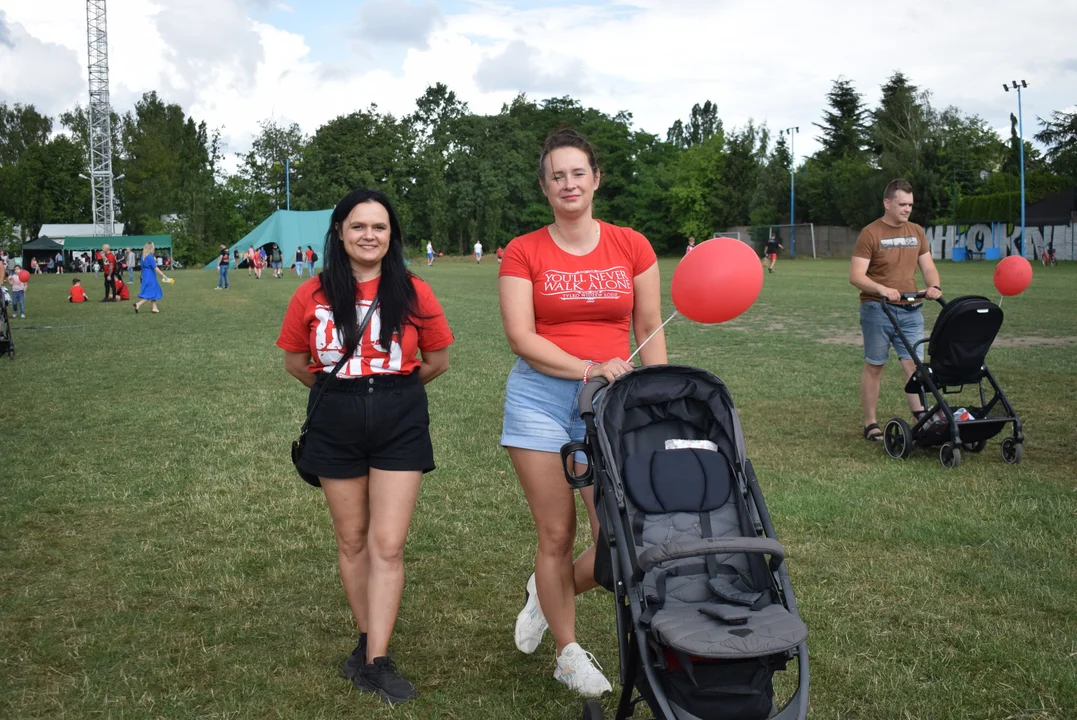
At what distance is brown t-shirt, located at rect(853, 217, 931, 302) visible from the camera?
8031mm

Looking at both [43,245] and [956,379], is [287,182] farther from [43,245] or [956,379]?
[956,379]

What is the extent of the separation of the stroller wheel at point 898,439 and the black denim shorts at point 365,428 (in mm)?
4915

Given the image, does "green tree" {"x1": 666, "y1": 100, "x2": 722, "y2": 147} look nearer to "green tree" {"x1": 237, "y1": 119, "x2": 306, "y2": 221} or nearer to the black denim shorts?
"green tree" {"x1": 237, "y1": 119, "x2": 306, "y2": 221}

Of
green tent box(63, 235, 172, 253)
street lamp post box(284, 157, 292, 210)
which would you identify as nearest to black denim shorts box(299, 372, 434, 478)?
street lamp post box(284, 157, 292, 210)

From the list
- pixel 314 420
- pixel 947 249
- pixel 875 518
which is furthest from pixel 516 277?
pixel 947 249

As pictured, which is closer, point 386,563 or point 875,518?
point 386,563

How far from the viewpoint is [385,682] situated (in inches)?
154

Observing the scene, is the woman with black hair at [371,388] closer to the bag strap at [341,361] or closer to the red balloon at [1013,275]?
the bag strap at [341,361]

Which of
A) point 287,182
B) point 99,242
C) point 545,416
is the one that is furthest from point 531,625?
point 99,242

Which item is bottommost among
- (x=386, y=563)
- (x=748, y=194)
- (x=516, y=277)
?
(x=386, y=563)

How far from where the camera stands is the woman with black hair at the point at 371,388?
384 centimetres

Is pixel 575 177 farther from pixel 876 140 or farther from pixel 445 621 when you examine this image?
pixel 876 140

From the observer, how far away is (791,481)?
7113 millimetres

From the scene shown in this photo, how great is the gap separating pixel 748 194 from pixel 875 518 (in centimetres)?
7851
